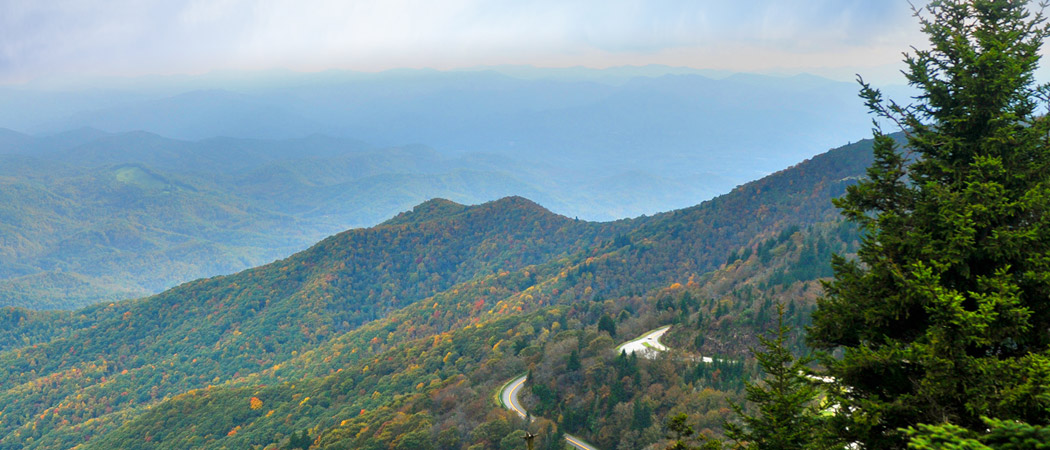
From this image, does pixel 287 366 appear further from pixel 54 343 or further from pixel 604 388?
pixel 604 388

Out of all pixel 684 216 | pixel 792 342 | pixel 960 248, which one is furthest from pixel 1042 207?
pixel 684 216

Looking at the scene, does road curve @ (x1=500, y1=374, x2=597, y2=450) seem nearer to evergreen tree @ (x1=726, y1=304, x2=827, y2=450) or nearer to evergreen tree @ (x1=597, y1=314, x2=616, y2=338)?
evergreen tree @ (x1=597, y1=314, x2=616, y2=338)

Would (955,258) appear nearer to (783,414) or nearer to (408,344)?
(783,414)

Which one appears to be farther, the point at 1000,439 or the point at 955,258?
the point at 955,258

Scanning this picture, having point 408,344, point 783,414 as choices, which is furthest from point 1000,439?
point 408,344

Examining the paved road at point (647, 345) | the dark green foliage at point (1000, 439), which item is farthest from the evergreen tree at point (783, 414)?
the paved road at point (647, 345)

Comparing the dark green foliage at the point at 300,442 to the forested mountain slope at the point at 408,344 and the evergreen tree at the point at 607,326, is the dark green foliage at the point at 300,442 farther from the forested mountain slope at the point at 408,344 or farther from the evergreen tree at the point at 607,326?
the evergreen tree at the point at 607,326

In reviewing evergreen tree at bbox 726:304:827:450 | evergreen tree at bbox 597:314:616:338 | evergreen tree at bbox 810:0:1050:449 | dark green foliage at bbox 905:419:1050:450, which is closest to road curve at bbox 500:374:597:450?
evergreen tree at bbox 597:314:616:338
